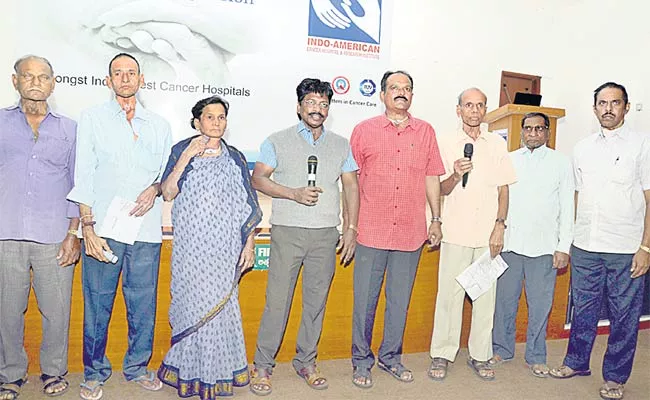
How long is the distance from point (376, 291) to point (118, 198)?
141 centimetres

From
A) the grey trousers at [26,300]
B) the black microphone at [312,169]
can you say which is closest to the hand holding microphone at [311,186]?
the black microphone at [312,169]

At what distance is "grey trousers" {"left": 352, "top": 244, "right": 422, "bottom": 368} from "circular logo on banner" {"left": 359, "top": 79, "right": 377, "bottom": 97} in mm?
2045

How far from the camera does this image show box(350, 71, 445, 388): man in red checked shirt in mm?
2955

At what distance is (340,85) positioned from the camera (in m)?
4.61

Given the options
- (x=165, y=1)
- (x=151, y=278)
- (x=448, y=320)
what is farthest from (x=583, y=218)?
(x=165, y=1)

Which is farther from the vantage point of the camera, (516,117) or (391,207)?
(516,117)

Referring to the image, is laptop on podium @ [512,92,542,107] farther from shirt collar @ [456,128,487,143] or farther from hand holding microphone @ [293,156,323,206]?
hand holding microphone @ [293,156,323,206]

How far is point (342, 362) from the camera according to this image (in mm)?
3348

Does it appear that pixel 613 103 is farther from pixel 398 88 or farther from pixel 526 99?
pixel 526 99

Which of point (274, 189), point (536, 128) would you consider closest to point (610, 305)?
point (536, 128)

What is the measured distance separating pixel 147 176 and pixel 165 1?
1.94m

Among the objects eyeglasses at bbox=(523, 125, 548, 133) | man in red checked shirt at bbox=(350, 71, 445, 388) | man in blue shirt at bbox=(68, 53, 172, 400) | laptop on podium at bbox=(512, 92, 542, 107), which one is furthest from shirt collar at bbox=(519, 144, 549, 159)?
man in blue shirt at bbox=(68, 53, 172, 400)

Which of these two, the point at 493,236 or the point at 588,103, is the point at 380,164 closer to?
the point at 493,236

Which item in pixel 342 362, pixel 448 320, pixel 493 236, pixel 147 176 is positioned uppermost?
pixel 147 176
